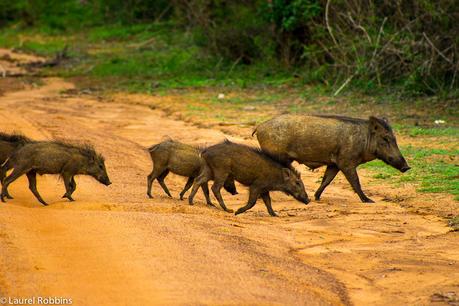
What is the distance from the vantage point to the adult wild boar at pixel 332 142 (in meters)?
13.3

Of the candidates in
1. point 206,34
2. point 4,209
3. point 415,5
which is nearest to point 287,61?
point 206,34

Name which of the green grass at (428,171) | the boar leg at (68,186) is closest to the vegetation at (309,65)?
the green grass at (428,171)

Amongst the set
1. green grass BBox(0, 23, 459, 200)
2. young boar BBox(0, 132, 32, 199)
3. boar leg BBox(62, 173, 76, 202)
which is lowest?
green grass BBox(0, 23, 459, 200)

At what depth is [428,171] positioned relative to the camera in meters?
14.4

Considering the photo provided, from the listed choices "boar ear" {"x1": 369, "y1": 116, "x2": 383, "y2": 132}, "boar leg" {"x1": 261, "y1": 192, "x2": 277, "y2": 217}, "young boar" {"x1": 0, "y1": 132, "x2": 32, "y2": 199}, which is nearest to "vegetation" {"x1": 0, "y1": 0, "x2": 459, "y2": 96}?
"boar ear" {"x1": 369, "y1": 116, "x2": 383, "y2": 132}

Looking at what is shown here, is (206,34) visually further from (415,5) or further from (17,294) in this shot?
(17,294)

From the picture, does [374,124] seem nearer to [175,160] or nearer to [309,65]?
[175,160]

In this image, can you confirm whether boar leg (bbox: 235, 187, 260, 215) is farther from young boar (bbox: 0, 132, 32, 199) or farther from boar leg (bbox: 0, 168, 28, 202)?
young boar (bbox: 0, 132, 32, 199)

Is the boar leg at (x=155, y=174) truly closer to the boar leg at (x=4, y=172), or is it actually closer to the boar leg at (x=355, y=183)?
the boar leg at (x=4, y=172)

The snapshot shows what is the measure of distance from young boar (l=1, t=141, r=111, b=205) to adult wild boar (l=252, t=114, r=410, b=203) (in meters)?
2.63

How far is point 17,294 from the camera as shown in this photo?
7.10 meters

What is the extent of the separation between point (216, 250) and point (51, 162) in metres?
3.33

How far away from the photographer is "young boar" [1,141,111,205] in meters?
11.2

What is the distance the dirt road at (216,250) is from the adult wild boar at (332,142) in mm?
518
